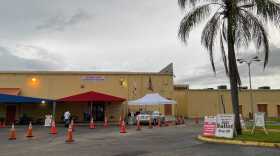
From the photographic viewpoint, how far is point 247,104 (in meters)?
49.7

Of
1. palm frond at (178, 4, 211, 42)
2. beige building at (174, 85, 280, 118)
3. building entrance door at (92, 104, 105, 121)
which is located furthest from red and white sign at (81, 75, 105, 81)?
palm frond at (178, 4, 211, 42)

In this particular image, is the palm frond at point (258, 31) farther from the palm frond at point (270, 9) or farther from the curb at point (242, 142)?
the curb at point (242, 142)

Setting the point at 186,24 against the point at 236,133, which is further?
the point at 186,24

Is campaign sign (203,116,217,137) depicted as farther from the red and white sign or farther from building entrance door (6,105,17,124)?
building entrance door (6,105,17,124)

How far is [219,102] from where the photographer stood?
48.5m

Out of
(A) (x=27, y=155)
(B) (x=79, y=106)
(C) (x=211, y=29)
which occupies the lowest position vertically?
(A) (x=27, y=155)

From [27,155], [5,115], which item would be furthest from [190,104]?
[27,155]

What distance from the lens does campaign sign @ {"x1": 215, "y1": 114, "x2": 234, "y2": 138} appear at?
1581cm

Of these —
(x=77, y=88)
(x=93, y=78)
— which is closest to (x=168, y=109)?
(x=93, y=78)

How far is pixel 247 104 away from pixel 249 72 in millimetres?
12667

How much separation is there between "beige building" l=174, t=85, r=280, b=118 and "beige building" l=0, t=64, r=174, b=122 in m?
8.24

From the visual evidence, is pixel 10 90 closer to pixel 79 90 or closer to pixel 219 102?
pixel 79 90

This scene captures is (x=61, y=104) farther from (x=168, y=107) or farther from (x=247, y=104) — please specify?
(x=247, y=104)

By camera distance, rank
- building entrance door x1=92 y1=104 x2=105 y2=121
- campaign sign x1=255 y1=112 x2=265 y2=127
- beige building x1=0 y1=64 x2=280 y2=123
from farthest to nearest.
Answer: building entrance door x1=92 y1=104 x2=105 y2=121 → beige building x1=0 y1=64 x2=280 y2=123 → campaign sign x1=255 y1=112 x2=265 y2=127
